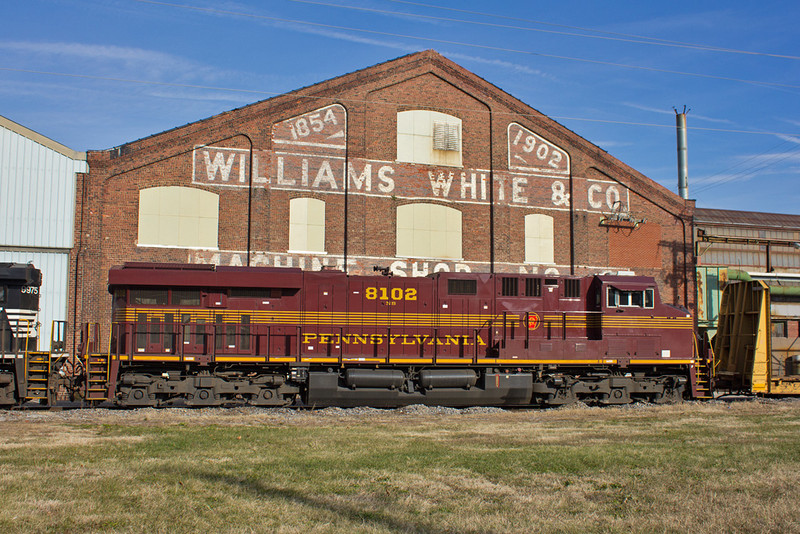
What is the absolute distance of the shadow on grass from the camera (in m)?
7.14

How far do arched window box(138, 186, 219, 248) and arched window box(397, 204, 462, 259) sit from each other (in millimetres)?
7513

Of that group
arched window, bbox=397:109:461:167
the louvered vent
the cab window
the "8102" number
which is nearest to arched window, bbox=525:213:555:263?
arched window, bbox=397:109:461:167

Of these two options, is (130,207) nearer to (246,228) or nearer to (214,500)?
(246,228)

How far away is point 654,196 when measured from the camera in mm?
31422

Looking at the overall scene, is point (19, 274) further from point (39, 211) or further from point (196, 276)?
point (39, 211)

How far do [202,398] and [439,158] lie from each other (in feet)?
50.4

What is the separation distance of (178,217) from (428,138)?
10773 millimetres

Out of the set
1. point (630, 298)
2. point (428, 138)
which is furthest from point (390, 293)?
point (428, 138)

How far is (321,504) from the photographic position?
7980 millimetres

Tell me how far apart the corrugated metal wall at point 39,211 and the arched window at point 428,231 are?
12.5 meters

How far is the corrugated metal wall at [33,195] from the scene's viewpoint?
78.0ft

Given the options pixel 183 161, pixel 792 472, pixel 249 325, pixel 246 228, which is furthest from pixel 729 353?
pixel 183 161

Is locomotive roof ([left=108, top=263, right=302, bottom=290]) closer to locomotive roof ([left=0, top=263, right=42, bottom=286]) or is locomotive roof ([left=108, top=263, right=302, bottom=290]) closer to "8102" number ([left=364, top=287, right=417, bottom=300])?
"8102" number ([left=364, top=287, right=417, bottom=300])

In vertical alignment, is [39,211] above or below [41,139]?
below
